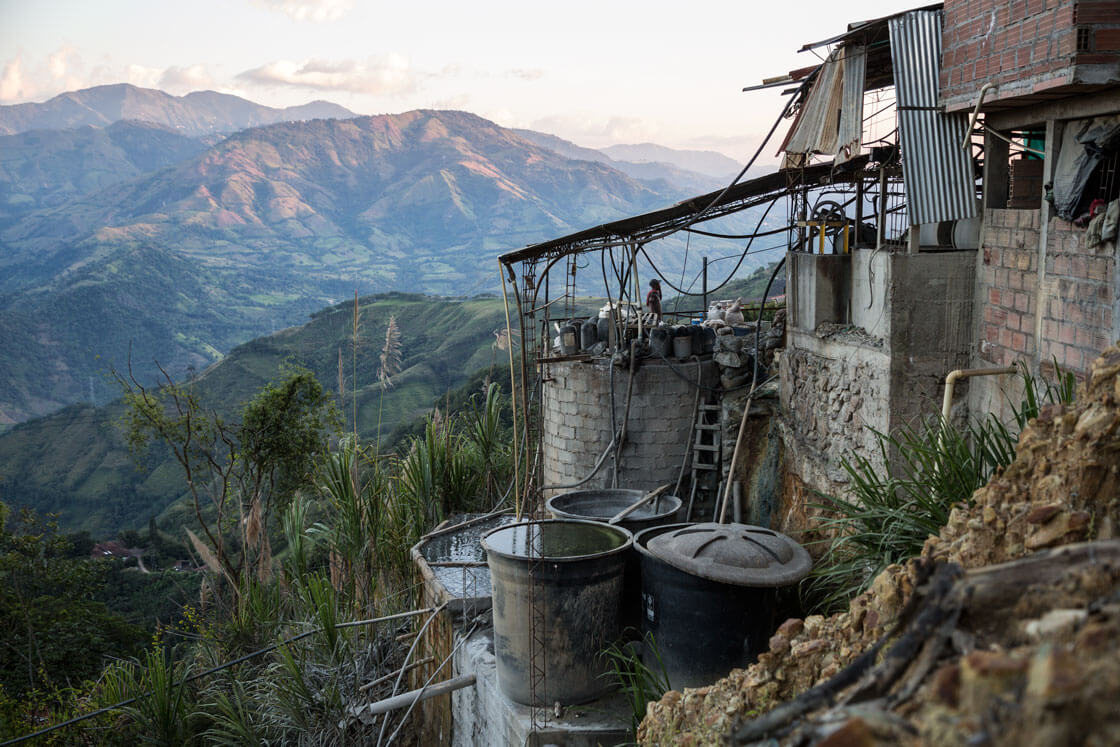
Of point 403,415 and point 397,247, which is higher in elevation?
point 397,247

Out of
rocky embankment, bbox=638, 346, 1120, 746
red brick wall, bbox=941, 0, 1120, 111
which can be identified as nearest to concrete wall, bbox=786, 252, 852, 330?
red brick wall, bbox=941, 0, 1120, 111

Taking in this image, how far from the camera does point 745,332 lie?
12.1 metres

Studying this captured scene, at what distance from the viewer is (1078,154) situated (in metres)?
5.46

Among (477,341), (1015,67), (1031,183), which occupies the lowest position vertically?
(477,341)

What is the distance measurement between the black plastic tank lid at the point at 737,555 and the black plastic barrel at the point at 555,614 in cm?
78

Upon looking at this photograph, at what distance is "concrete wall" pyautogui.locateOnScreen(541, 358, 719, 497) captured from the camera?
37.3 feet

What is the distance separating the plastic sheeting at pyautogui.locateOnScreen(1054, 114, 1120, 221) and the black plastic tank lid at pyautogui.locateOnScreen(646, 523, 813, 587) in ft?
10.4

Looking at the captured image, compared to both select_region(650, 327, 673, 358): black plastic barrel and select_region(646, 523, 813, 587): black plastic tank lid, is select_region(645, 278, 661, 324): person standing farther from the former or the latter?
select_region(646, 523, 813, 587): black plastic tank lid

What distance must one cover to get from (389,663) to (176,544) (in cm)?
2470

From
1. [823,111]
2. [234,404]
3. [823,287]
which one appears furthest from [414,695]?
[234,404]

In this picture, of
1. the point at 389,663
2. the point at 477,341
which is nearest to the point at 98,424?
the point at 477,341

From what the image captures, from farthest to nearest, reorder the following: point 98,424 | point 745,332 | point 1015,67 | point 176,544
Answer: point 98,424 < point 176,544 < point 745,332 < point 1015,67

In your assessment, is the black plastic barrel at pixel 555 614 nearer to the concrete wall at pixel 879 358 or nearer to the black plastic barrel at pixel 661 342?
the concrete wall at pixel 879 358

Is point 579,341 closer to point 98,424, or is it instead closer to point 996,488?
point 996,488
